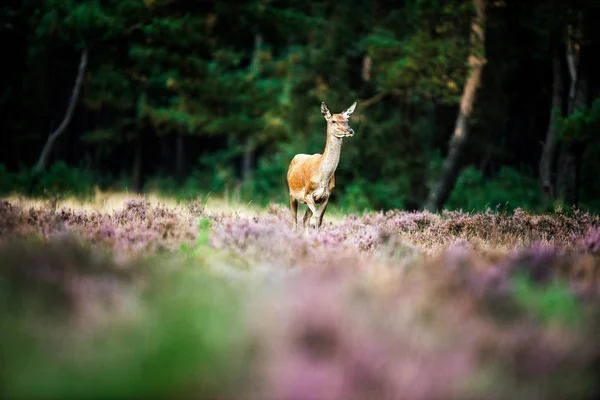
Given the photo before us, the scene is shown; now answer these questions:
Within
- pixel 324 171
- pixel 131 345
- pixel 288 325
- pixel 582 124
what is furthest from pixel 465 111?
pixel 131 345

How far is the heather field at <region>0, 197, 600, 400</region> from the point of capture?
2996mm

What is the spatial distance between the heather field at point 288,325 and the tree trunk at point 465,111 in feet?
37.9

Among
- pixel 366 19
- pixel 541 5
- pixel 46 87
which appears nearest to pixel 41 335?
pixel 541 5

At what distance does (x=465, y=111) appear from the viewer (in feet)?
56.9

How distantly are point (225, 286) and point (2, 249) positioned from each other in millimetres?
1925

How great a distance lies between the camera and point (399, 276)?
16.2ft

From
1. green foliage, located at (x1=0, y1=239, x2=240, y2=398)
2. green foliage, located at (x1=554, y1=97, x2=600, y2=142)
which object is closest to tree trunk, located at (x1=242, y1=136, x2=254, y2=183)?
green foliage, located at (x1=554, y1=97, x2=600, y2=142)

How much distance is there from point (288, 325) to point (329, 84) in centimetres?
1943

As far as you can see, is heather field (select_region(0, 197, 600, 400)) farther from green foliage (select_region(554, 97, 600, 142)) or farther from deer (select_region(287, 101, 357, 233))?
green foliage (select_region(554, 97, 600, 142))

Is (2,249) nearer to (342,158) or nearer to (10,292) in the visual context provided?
(10,292)

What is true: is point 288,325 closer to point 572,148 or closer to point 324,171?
point 324,171

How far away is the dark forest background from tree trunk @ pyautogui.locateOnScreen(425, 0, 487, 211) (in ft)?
0.12

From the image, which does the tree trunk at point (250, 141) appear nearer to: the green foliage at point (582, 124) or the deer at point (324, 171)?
the green foliage at point (582, 124)

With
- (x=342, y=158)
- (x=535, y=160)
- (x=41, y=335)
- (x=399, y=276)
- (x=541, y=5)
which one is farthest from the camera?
(x=535, y=160)
